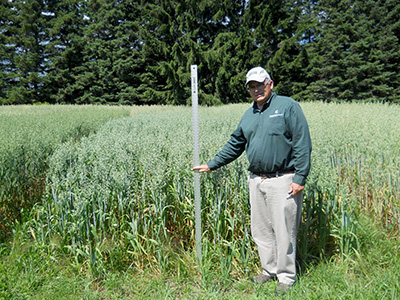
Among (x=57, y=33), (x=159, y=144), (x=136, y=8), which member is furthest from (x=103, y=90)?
(x=159, y=144)

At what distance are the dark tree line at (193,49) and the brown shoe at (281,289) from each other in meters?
28.1

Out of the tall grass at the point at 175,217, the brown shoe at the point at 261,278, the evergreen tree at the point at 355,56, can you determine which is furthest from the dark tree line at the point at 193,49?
the brown shoe at the point at 261,278

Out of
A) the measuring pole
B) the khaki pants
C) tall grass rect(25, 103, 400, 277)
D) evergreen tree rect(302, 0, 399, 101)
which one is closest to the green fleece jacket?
the khaki pants

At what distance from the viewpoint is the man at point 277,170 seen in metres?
2.51

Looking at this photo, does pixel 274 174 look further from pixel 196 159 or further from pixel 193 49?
pixel 193 49

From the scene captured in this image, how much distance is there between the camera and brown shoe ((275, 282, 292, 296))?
2609 millimetres

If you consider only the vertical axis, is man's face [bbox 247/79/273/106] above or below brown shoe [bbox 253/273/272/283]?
above

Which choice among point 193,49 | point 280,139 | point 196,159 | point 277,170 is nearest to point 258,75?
point 280,139

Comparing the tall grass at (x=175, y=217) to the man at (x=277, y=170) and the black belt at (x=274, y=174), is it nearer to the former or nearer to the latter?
the man at (x=277, y=170)

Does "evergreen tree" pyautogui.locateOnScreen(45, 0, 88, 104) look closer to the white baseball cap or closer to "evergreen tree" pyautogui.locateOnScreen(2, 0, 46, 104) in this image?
"evergreen tree" pyautogui.locateOnScreen(2, 0, 46, 104)

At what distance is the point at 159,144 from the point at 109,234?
2.25 meters

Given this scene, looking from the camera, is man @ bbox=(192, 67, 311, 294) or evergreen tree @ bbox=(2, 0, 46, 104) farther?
evergreen tree @ bbox=(2, 0, 46, 104)

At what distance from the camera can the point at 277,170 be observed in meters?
2.62

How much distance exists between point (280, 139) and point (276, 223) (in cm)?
77
